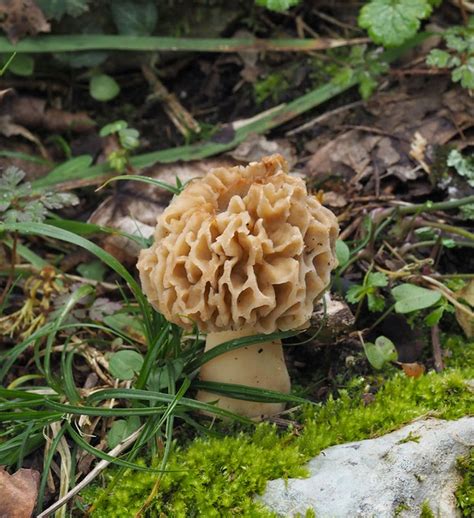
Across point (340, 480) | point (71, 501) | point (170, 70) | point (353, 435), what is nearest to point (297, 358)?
point (353, 435)

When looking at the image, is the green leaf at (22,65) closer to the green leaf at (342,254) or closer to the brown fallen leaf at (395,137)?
the brown fallen leaf at (395,137)

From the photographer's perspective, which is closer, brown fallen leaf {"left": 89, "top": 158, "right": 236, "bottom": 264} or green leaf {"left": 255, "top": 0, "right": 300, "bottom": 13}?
brown fallen leaf {"left": 89, "top": 158, "right": 236, "bottom": 264}

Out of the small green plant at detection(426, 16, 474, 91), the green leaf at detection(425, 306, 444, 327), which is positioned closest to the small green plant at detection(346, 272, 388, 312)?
the green leaf at detection(425, 306, 444, 327)

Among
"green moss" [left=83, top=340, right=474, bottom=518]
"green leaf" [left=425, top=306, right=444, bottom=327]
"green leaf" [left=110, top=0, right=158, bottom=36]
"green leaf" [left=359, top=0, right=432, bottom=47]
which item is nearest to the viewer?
"green moss" [left=83, top=340, right=474, bottom=518]

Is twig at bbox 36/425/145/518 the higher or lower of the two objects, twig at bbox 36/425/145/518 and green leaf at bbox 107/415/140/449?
the lower

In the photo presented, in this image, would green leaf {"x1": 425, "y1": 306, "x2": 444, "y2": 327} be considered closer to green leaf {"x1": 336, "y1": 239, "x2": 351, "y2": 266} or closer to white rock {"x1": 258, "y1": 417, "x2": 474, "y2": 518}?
green leaf {"x1": 336, "y1": 239, "x2": 351, "y2": 266}

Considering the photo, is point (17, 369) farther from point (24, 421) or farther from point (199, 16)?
point (199, 16)

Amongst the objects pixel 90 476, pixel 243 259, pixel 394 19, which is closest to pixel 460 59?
pixel 394 19
